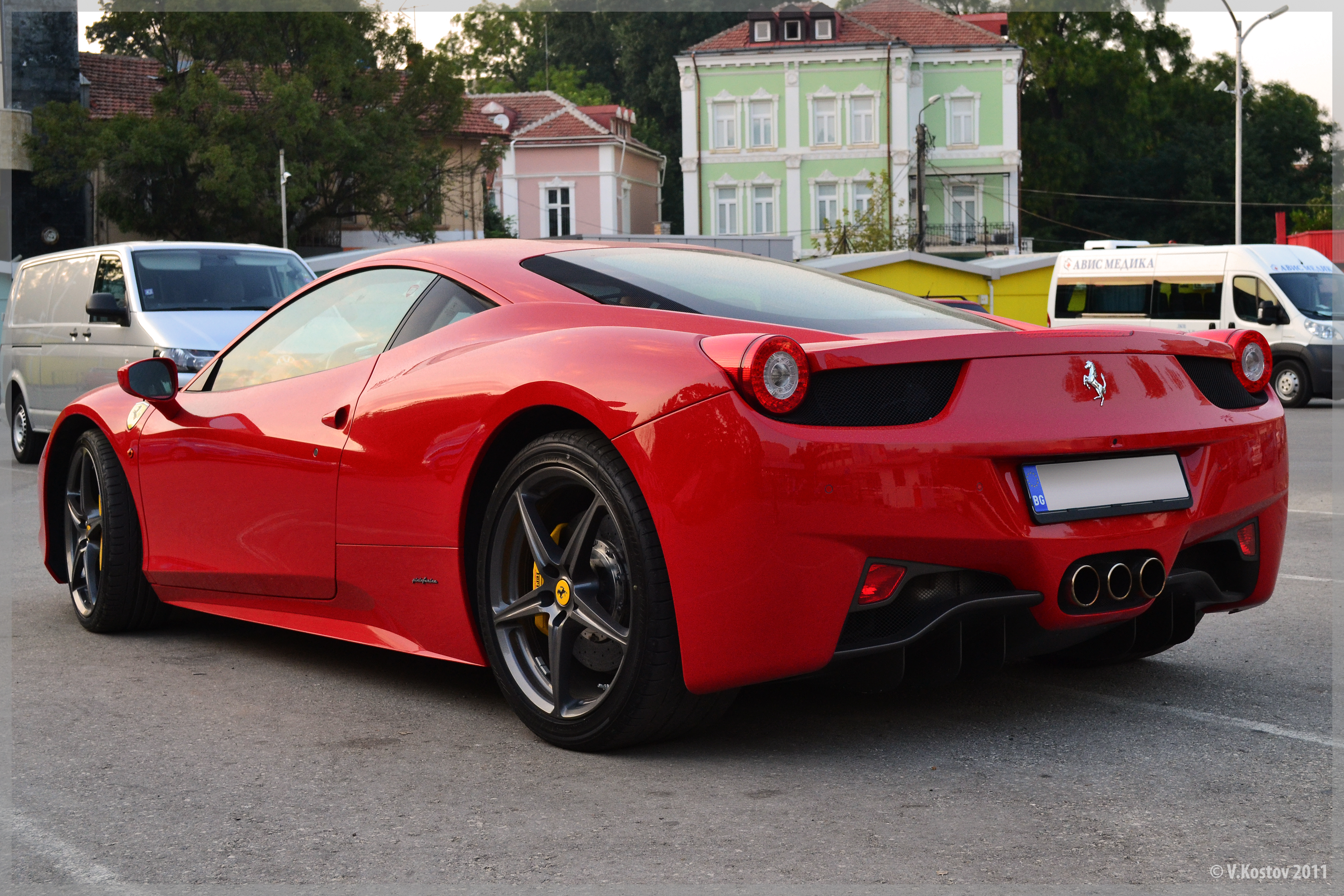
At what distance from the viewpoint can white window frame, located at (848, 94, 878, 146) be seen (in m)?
59.8

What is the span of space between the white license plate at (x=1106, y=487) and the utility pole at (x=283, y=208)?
3878 centimetres

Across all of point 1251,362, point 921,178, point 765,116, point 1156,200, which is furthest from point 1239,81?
point 1251,362

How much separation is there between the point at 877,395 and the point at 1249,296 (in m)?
20.1

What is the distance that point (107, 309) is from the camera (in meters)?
12.1

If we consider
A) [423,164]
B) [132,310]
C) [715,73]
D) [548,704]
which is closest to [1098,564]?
[548,704]

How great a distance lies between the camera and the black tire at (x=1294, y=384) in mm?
20953

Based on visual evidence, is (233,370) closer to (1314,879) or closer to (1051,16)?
(1314,879)

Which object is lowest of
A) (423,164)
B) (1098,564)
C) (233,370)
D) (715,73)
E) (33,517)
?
(33,517)

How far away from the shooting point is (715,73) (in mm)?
60219

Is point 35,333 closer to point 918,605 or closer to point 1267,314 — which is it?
point 918,605

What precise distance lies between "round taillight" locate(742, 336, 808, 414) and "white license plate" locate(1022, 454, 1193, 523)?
0.55 m

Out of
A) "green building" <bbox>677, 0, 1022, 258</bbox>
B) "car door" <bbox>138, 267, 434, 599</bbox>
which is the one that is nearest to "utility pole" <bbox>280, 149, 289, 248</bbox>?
"green building" <bbox>677, 0, 1022, 258</bbox>

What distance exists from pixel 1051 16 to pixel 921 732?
69792 millimetres

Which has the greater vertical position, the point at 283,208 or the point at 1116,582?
the point at 283,208
